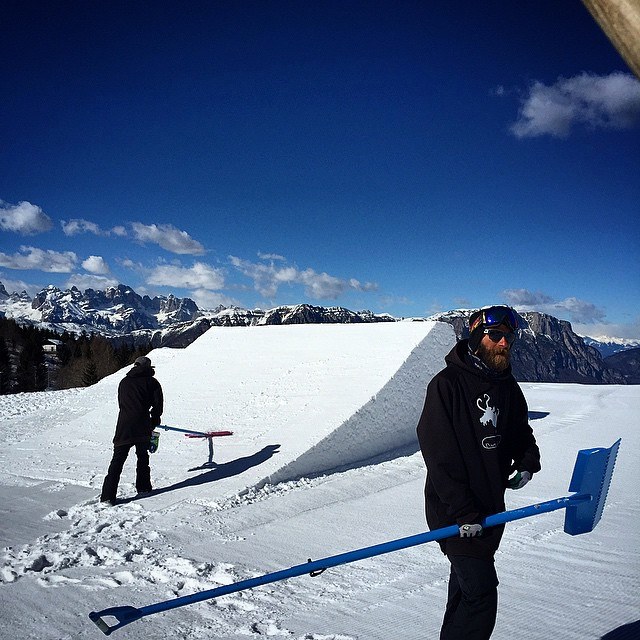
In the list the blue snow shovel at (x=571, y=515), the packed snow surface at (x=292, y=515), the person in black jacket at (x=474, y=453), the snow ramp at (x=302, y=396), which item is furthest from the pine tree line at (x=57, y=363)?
the person in black jacket at (x=474, y=453)

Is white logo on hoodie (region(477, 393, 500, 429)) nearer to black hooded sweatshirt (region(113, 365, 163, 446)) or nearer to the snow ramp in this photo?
the snow ramp

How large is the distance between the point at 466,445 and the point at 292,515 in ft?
13.1

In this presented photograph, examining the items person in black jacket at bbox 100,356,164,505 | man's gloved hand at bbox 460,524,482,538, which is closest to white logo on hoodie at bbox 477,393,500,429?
man's gloved hand at bbox 460,524,482,538

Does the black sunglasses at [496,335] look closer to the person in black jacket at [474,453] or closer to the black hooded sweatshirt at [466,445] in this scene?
the person in black jacket at [474,453]

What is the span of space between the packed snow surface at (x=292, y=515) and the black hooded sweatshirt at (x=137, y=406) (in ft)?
2.86

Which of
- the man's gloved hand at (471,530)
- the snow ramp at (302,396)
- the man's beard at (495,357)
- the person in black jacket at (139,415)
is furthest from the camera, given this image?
the snow ramp at (302,396)

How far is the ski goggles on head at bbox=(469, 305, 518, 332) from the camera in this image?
273 cm

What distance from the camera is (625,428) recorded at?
35.7 ft

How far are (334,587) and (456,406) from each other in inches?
91.9

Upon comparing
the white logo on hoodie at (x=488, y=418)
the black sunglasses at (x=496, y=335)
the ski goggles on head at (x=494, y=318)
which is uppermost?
the ski goggles on head at (x=494, y=318)

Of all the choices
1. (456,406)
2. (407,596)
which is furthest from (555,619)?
(456,406)

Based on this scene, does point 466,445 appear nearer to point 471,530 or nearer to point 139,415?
point 471,530

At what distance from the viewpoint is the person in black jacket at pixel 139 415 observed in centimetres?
648

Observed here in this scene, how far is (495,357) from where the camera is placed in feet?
8.77
